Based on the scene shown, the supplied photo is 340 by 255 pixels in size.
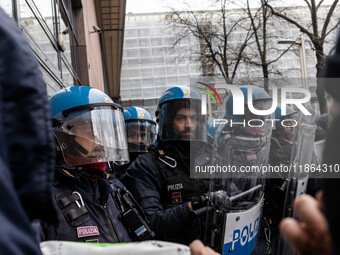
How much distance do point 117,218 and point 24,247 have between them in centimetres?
148

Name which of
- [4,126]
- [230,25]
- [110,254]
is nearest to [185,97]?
[110,254]

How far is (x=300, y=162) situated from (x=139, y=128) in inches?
138

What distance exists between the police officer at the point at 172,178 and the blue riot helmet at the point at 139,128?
2175mm

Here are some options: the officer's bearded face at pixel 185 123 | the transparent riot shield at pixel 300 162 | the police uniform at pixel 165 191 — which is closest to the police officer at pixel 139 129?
the officer's bearded face at pixel 185 123

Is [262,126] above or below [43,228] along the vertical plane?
above

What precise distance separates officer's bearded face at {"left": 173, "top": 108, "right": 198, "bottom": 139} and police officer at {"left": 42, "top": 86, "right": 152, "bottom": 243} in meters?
0.76

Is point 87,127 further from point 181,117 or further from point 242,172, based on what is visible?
point 181,117

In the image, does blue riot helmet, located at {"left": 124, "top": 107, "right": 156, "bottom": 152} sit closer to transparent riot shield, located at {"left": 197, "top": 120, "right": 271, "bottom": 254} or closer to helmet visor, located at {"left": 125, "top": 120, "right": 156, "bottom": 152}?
helmet visor, located at {"left": 125, "top": 120, "right": 156, "bottom": 152}

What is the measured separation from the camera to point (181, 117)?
3.32 m

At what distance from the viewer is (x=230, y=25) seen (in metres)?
11.0

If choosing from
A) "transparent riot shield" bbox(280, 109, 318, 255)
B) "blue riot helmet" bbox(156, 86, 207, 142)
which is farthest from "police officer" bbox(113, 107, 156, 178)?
"transparent riot shield" bbox(280, 109, 318, 255)

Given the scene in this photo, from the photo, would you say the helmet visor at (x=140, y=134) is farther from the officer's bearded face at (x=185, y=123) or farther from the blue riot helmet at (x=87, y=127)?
the blue riot helmet at (x=87, y=127)

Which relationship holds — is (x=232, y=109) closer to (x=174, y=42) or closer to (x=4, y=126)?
(x=4, y=126)

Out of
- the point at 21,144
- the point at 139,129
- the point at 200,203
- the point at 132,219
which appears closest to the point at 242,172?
the point at 200,203
